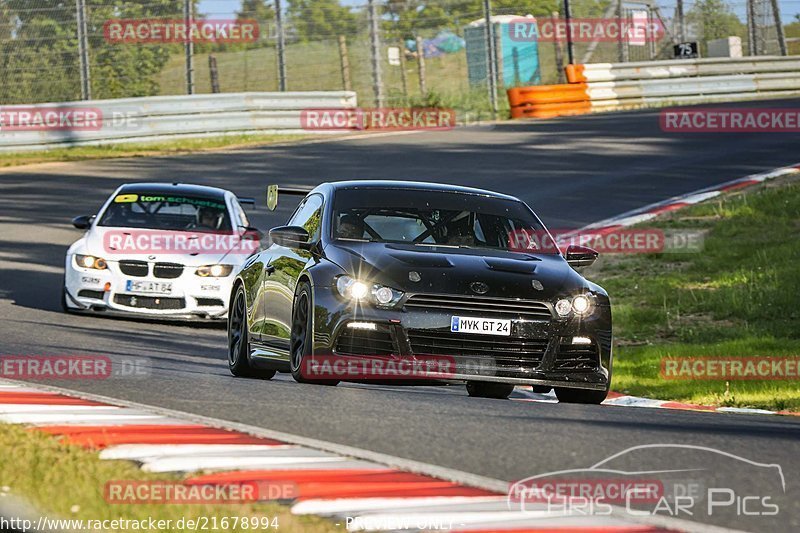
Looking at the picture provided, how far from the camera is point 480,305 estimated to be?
29.2 feet

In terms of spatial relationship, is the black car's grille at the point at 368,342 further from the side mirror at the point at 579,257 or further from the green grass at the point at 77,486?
the green grass at the point at 77,486

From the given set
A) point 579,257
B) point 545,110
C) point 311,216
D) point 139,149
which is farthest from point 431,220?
point 545,110

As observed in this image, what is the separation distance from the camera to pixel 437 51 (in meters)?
48.1

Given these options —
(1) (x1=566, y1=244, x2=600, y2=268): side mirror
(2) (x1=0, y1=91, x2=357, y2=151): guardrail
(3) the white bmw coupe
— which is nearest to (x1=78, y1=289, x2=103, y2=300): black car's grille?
(3) the white bmw coupe

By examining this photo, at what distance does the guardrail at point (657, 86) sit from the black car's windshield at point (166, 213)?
19.1 metres

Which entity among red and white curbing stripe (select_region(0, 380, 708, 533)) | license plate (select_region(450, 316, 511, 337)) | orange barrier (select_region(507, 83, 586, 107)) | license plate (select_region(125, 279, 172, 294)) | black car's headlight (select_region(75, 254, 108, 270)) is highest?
A: orange barrier (select_region(507, 83, 586, 107))

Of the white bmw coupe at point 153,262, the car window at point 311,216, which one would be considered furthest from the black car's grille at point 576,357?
the white bmw coupe at point 153,262

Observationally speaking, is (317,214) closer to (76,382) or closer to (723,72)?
(76,382)

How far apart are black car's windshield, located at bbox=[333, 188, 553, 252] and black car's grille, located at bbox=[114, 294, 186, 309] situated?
5.29m

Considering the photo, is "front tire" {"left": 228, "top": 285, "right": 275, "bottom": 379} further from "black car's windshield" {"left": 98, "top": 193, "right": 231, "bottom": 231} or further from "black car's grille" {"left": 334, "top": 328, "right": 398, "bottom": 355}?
"black car's windshield" {"left": 98, "top": 193, "right": 231, "bottom": 231}

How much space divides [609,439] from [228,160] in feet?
73.1

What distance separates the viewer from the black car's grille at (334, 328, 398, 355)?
8789 millimetres

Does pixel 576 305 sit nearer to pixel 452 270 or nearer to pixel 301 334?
pixel 452 270

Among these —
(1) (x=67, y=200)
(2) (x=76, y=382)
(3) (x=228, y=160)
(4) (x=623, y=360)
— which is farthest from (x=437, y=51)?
(2) (x=76, y=382)
